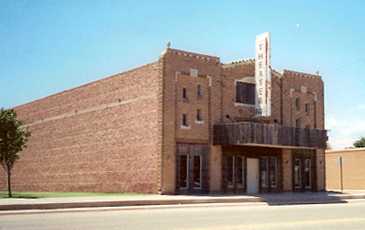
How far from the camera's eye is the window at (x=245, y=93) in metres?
38.2

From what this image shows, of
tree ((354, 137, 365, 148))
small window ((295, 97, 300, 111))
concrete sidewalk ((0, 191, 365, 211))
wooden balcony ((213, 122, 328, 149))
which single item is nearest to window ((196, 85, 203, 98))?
wooden balcony ((213, 122, 328, 149))

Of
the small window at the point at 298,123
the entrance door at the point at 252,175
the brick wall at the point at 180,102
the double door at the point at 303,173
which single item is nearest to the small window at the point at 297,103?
the small window at the point at 298,123

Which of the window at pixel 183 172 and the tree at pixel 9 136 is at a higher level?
the tree at pixel 9 136

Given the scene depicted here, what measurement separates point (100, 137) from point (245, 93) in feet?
34.3

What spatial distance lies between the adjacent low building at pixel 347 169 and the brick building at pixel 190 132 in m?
8.32

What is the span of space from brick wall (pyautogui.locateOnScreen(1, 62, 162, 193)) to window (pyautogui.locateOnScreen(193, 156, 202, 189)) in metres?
2.65

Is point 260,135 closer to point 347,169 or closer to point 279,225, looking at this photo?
point 347,169

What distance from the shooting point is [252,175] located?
3875 centimetres

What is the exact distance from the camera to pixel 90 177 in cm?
4116

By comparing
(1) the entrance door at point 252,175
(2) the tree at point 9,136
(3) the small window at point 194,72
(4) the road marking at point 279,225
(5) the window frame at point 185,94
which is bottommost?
(4) the road marking at point 279,225

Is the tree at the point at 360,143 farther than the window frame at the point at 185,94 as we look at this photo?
Yes

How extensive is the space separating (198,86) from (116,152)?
7.25 m

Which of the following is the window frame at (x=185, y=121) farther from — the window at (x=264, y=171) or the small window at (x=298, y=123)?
the small window at (x=298, y=123)

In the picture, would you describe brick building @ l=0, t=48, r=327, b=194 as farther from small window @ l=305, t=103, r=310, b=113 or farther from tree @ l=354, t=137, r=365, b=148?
tree @ l=354, t=137, r=365, b=148
